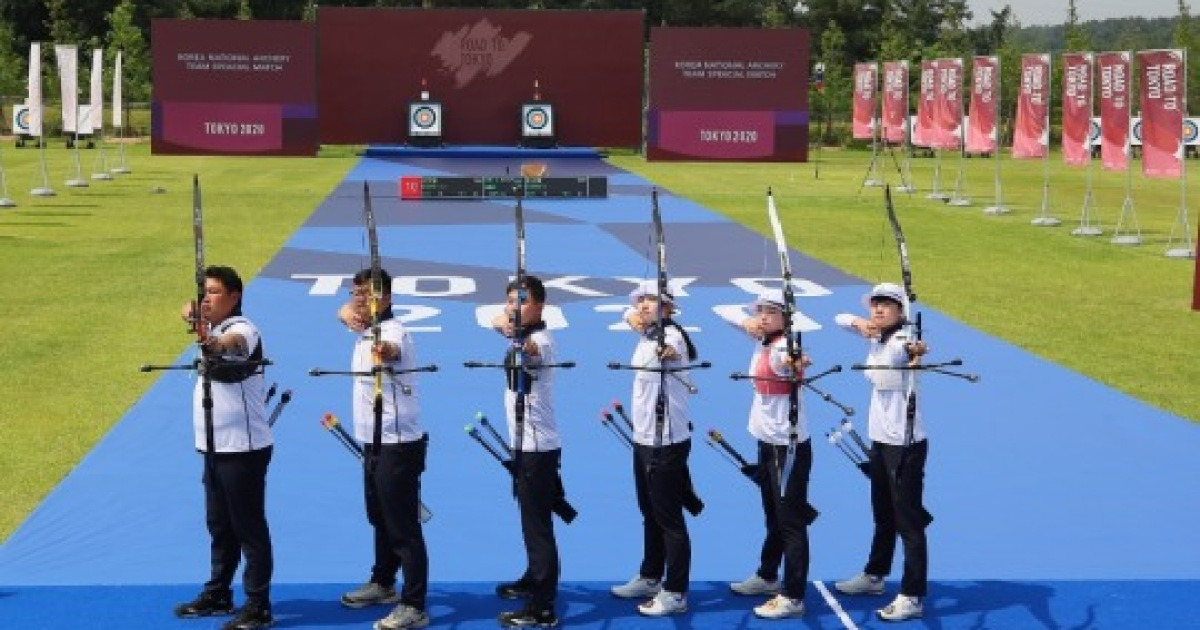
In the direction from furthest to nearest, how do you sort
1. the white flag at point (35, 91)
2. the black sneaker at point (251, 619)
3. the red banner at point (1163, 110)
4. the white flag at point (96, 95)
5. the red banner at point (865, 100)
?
the red banner at point (865, 100) → the white flag at point (96, 95) → the white flag at point (35, 91) → the red banner at point (1163, 110) → the black sneaker at point (251, 619)

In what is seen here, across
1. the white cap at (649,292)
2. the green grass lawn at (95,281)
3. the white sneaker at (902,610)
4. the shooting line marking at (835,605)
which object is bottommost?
the shooting line marking at (835,605)

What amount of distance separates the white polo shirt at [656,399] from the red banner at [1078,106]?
2383 cm

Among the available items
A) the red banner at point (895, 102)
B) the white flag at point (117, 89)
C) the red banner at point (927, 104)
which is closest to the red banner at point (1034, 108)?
the red banner at point (927, 104)

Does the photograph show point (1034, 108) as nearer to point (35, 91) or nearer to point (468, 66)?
point (35, 91)

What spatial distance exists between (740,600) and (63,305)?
14.0 meters

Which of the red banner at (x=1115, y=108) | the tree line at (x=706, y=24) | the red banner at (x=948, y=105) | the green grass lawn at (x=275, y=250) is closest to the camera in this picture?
the green grass lawn at (x=275, y=250)

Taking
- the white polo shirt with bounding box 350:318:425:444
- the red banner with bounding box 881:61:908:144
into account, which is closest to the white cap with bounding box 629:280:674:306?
the white polo shirt with bounding box 350:318:425:444

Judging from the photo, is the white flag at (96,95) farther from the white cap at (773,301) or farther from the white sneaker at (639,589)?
the white cap at (773,301)

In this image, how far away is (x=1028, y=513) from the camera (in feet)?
39.3

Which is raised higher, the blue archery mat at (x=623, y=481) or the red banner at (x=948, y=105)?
the red banner at (x=948, y=105)

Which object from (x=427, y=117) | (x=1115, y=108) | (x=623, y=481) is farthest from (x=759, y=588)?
(x=427, y=117)

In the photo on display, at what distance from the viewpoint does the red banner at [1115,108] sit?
29547 mm

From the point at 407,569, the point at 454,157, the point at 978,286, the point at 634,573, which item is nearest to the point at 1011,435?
the point at 634,573

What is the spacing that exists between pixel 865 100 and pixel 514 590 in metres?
41.0
